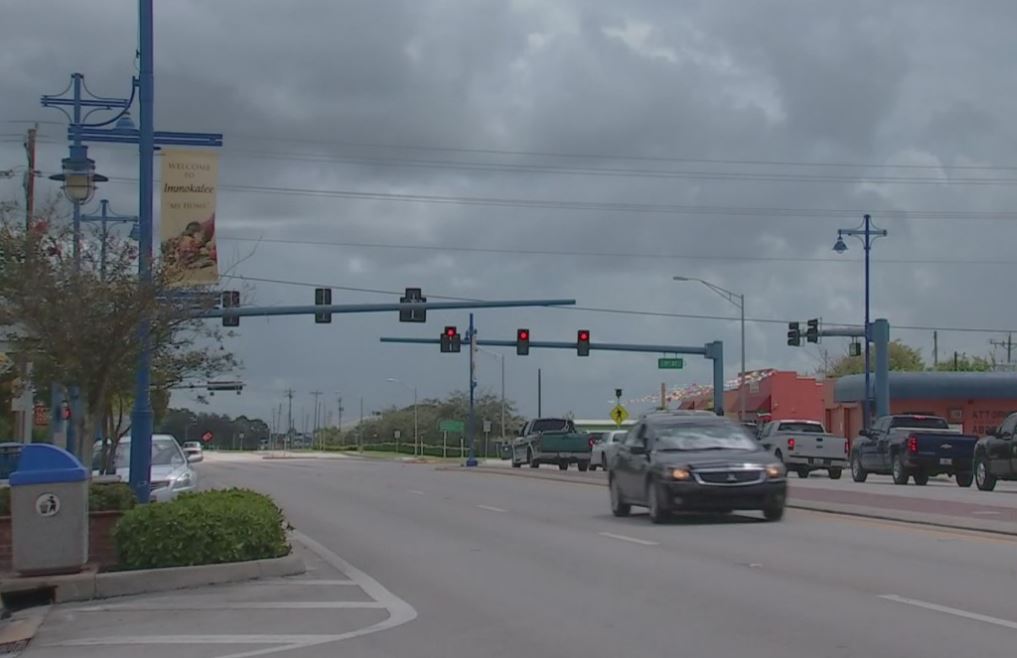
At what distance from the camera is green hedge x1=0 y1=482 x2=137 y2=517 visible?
16391 millimetres

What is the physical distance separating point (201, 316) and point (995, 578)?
11.0 metres

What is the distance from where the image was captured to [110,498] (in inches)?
663

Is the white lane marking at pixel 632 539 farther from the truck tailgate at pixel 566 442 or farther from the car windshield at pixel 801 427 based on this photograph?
the truck tailgate at pixel 566 442

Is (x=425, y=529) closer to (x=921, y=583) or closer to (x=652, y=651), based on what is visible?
(x=921, y=583)

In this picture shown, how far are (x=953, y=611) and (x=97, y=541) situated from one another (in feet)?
30.6

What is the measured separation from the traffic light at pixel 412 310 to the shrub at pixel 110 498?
2454 cm

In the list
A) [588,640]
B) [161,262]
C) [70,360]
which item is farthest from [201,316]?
[588,640]

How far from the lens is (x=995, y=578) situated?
43.9 ft

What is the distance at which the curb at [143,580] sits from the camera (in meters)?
13.6

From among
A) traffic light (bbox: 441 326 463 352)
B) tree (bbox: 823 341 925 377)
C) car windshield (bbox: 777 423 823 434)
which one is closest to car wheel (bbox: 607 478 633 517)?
car windshield (bbox: 777 423 823 434)

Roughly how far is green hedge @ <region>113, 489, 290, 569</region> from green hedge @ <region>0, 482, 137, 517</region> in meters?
1.51

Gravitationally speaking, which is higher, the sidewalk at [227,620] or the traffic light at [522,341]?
the traffic light at [522,341]

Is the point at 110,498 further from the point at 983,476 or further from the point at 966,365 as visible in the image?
the point at 966,365

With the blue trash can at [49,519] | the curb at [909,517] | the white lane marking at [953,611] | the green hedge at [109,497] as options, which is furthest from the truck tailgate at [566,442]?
the white lane marking at [953,611]
